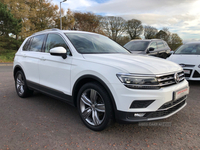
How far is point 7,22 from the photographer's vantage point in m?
18.8

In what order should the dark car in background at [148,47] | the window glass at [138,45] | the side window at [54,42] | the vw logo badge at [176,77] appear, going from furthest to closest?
the window glass at [138,45], the dark car in background at [148,47], the side window at [54,42], the vw logo badge at [176,77]

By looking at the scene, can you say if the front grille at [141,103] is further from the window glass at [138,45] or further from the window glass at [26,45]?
the window glass at [138,45]

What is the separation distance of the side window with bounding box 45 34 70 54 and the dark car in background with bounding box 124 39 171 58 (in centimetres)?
542

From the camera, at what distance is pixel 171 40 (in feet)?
151

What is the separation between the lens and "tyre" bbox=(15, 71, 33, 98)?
4.63 meters

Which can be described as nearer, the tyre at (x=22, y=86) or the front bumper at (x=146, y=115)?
the front bumper at (x=146, y=115)

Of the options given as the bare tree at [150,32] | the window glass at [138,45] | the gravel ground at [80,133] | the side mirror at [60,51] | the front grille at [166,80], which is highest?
the bare tree at [150,32]

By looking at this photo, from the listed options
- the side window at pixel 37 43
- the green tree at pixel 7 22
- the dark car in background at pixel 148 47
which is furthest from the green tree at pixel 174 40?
the side window at pixel 37 43

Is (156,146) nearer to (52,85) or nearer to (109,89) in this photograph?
(109,89)

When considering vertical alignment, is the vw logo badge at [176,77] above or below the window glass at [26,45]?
below

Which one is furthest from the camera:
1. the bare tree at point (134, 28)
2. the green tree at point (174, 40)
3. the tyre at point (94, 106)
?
the bare tree at point (134, 28)

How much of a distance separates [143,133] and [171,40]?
4834 centimetres

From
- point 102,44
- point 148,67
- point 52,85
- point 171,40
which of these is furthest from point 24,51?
point 171,40

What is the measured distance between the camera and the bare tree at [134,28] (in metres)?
50.6
